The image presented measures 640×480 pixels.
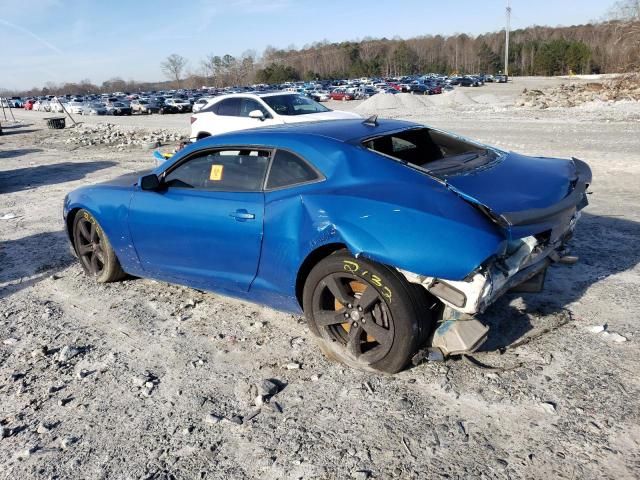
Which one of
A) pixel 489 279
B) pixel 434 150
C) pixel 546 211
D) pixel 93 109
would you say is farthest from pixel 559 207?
pixel 93 109

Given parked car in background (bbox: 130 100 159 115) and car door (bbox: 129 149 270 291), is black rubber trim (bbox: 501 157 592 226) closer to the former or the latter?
car door (bbox: 129 149 270 291)

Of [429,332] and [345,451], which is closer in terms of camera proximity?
[345,451]

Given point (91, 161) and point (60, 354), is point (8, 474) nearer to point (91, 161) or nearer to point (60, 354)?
point (60, 354)

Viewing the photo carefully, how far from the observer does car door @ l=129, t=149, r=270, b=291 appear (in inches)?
147

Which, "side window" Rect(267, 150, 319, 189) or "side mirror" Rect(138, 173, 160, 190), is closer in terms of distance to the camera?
"side window" Rect(267, 150, 319, 189)

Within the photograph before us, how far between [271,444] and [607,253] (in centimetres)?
404

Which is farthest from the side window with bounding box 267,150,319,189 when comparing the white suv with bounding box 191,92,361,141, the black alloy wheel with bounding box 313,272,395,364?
the white suv with bounding box 191,92,361,141

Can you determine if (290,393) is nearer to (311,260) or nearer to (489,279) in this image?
(311,260)

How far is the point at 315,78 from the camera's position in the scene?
416ft

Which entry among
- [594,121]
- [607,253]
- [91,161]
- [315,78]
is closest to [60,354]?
[607,253]

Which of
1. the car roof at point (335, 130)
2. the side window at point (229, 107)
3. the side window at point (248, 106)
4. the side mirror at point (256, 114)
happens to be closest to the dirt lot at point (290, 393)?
the car roof at point (335, 130)

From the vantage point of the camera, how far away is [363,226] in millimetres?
3082

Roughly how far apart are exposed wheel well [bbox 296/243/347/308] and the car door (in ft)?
1.21

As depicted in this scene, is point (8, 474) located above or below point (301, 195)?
below
